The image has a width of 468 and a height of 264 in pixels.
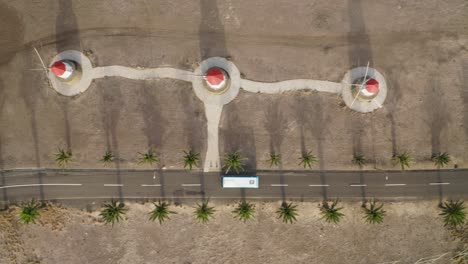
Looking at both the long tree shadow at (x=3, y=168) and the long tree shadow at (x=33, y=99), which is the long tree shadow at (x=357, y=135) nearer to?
the long tree shadow at (x=33, y=99)

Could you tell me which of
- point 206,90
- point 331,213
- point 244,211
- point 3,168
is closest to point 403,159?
point 331,213

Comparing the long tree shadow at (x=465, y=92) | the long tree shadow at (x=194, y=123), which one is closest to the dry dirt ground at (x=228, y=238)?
the long tree shadow at (x=194, y=123)

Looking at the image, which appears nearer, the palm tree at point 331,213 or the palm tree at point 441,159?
the palm tree at point 331,213

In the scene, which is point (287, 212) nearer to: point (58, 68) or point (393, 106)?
point (393, 106)

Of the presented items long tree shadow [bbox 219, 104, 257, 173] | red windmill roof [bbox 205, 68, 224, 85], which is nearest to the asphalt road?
long tree shadow [bbox 219, 104, 257, 173]

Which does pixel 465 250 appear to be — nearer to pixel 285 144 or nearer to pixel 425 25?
pixel 285 144
